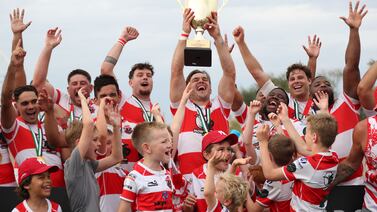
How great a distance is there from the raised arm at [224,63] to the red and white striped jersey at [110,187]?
5.06 feet

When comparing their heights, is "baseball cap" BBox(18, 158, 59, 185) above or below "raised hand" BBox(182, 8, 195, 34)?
below

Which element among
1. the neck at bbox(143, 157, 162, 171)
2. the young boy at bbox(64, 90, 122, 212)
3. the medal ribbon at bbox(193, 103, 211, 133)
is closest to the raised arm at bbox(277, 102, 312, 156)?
the medal ribbon at bbox(193, 103, 211, 133)

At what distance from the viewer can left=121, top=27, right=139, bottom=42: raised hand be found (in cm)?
1082

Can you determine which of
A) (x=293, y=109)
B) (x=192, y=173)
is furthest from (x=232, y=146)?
(x=293, y=109)

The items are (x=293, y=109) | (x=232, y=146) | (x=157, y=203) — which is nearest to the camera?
(x=157, y=203)

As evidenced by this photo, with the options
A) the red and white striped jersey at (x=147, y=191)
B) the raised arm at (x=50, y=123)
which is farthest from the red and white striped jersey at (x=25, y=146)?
the red and white striped jersey at (x=147, y=191)

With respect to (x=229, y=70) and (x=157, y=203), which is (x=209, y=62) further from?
(x=157, y=203)

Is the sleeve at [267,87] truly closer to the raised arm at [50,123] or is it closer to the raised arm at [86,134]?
the raised arm at [50,123]

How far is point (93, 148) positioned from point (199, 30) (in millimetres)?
2006

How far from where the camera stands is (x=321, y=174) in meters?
7.98

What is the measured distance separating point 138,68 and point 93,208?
100 inches

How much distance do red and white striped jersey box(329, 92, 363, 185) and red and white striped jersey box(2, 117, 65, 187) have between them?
3.02 m

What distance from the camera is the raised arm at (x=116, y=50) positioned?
34.4ft

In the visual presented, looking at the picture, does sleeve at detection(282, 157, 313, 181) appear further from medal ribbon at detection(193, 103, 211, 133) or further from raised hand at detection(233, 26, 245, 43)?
raised hand at detection(233, 26, 245, 43)
